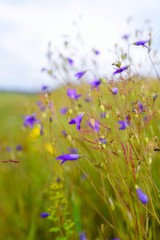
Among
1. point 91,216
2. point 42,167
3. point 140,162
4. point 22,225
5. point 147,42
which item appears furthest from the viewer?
point 42,167

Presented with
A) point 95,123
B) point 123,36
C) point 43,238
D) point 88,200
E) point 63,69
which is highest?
point 123,36

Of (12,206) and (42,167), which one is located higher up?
(42,167)

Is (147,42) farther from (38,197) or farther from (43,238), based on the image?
(38,197)

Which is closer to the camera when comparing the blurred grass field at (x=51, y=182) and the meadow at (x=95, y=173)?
the meadow at (x=95, y=173)

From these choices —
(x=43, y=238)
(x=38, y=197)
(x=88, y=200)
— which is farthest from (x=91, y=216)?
(x=38, y=197)

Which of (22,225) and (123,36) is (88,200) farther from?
(123,36)

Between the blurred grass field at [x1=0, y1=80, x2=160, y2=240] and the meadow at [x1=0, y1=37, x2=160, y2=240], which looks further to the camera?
the blurred grass field at [x1=0, y1=80, x2=160, y2=240]

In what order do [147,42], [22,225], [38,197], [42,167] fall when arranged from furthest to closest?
[42,167] → [38,197] → [22,225] → [147,42]

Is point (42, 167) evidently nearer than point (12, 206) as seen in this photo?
No
